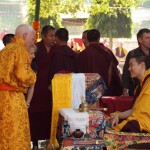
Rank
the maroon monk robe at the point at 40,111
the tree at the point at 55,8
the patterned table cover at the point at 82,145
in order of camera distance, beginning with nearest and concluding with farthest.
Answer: the patterned table cover at the point at 82,145 → the maroon monk robe at the point at 40,111 → the tree at the point at 55,8

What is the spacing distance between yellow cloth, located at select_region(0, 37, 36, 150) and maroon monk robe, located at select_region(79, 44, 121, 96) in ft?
6.54

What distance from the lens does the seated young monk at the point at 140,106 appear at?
170 inches

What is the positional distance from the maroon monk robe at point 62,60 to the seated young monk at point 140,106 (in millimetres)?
1909

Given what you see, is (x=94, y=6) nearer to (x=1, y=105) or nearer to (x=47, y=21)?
(x=47, y=21)

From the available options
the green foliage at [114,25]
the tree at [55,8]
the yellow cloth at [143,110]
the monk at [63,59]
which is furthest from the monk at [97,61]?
the green foliage at [114,25]

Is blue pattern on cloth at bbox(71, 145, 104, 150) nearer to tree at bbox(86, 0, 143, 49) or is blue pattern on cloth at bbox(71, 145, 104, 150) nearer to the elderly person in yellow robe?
the elderly person in yellow robe

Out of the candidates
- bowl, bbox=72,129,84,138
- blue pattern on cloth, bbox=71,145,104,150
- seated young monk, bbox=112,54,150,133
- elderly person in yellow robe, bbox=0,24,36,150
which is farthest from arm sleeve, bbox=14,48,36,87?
seated young monk, bbox=112,54,150,133

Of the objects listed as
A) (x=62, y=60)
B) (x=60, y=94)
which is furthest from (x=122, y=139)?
(x=62, y=60)

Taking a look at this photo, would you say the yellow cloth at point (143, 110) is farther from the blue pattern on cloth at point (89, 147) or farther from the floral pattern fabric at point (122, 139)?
the blue pattern on cloth at point (89, 147)

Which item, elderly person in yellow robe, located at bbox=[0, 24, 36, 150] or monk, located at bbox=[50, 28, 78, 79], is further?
monk, located at bbox=[50, 28, 78, 79]

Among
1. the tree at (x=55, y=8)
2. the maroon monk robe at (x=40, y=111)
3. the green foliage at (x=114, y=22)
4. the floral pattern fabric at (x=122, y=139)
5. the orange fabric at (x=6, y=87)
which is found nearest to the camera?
the floral pattern fabric at (x=122, y=139)

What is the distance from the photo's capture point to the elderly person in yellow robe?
15.0 ft

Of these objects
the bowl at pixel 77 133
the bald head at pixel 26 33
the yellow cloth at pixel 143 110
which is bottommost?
the bowl at pixel 77 133

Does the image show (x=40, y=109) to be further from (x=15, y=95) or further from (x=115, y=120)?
(x=115, y=120)
